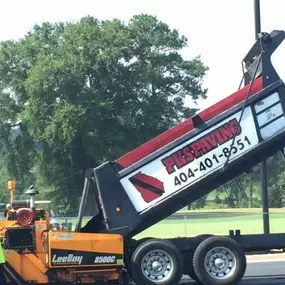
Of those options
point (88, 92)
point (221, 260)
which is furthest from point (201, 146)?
point (88, 92)

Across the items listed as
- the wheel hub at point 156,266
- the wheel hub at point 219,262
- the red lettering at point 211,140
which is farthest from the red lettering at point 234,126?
the wheel hub at point 156,266

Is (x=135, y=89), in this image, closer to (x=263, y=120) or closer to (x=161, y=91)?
(x=161, y=91)

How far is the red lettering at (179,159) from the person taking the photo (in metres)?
11.4

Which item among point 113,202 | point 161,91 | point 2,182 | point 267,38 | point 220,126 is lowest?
point 113,202

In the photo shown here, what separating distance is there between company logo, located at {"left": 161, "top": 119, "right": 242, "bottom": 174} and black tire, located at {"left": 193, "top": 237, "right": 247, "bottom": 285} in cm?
130

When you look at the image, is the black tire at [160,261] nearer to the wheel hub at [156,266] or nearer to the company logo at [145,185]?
the wheel hub at [156,266]

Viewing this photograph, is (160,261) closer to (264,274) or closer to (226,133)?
(226,133)

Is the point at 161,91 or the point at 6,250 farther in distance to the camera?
the point at 161,91

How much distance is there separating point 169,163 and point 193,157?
402mm

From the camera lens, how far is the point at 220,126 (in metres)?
11.5

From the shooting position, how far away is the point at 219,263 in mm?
11188

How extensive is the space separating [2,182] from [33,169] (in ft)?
16.0

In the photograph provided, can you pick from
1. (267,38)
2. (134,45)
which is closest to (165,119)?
(134,45)

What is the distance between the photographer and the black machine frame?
440 inches
